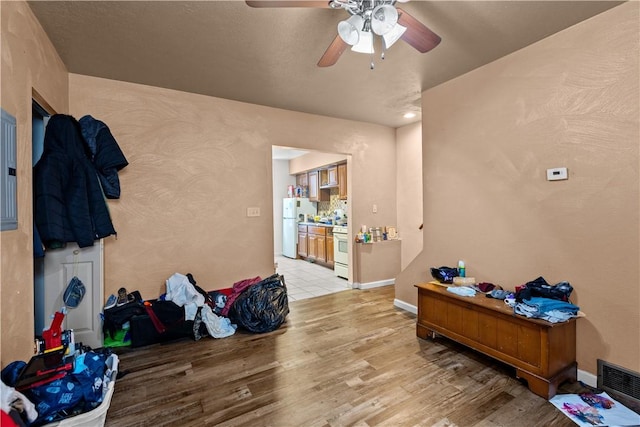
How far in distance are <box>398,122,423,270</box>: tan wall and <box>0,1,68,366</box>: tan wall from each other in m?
4.27

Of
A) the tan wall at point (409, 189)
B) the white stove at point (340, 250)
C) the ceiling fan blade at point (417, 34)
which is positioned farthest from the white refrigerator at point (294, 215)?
the ceiling fan blade at point (417, 34)

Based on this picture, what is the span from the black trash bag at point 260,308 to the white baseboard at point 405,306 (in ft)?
4.77

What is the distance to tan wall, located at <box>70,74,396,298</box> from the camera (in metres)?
2.92

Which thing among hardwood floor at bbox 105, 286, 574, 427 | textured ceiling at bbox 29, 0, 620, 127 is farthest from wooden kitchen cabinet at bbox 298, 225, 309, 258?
textured ceiling at bbox 29, 0, 620, 127

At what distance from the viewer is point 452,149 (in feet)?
9.86

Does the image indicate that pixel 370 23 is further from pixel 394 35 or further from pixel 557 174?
pixel 557 174

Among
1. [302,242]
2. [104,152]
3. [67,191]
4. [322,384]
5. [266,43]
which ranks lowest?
[322,384]

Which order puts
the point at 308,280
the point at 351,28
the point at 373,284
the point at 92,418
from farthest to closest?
the point at 308,280
the point at 373,284
the point at 351,28
the point at 92,418

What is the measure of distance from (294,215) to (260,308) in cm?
437

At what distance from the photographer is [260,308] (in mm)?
2986

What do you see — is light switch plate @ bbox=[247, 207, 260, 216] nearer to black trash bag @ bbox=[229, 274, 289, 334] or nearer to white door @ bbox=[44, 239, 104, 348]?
black trash bag @ bbox=[229, 274, 289, 334]

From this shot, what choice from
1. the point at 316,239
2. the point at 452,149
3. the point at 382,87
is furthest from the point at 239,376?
the point at 316,239

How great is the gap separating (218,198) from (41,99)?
1.72 metres

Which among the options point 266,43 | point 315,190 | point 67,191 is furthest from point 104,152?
point 315,190
